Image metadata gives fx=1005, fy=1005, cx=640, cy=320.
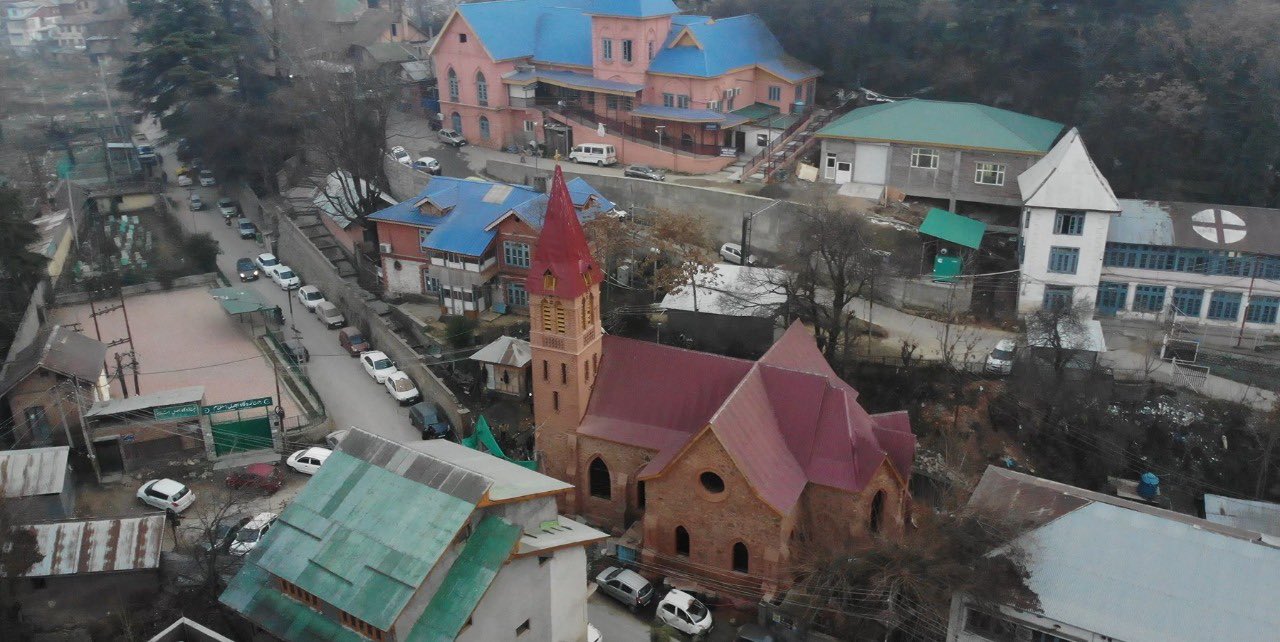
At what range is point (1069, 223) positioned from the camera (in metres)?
37.7

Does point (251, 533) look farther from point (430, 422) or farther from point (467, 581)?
point (467, 581)

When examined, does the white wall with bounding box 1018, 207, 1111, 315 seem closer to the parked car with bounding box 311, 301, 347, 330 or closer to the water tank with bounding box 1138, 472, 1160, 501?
the water tank with bounding box 1138, 472, 1160, 501

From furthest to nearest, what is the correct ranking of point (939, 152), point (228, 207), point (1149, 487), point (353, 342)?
point (228, 207) < point (939, 152) < point (353, 342) < point (1149, 487)

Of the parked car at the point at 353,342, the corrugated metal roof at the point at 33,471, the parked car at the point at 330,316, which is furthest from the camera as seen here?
the parked car at the point at 330,316

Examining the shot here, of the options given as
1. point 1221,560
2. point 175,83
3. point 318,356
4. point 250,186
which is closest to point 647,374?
point 1221,560

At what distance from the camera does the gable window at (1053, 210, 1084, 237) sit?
37.5 m

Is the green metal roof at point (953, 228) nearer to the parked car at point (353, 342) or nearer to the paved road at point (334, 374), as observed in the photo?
the paved road at point (334, 374)

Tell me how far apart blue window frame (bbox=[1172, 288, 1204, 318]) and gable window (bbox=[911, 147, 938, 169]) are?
1098 centimetres

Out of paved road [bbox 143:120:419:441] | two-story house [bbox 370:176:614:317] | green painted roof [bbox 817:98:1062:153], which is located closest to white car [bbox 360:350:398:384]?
paved road [bbox 143:120:419:441]

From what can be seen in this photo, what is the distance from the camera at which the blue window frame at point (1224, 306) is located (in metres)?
37.1

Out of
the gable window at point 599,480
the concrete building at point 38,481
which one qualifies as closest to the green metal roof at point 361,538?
the gable window at point 599,480

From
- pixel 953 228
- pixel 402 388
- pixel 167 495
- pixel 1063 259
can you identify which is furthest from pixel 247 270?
pixel 1063 259

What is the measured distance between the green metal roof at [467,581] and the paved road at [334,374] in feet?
47.5

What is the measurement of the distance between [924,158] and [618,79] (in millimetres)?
16941
